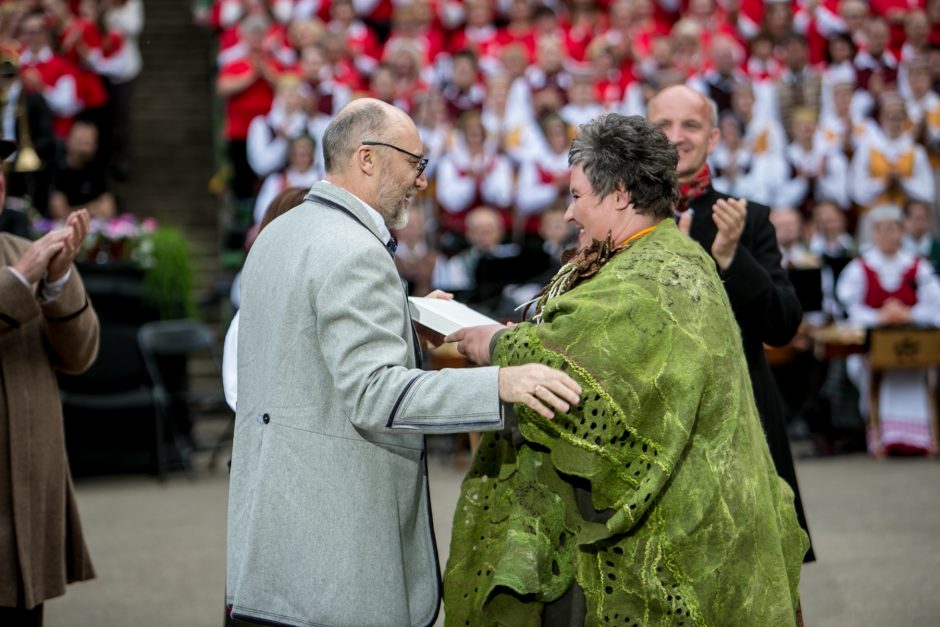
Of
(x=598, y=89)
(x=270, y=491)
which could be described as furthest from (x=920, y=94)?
(x=270, y=491)

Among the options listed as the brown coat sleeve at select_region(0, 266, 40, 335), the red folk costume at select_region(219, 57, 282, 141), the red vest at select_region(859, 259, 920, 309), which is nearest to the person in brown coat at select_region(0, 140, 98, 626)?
the brown coat sleeve at select_region(0, 266, 40, 335)

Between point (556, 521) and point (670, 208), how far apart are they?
0.85 m

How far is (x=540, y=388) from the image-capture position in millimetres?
2816

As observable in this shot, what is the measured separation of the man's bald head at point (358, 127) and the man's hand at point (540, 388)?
2.30ft

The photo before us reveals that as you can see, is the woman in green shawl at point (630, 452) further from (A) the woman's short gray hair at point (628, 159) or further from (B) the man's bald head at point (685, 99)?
(B) the man's bald head at point (685, 99)

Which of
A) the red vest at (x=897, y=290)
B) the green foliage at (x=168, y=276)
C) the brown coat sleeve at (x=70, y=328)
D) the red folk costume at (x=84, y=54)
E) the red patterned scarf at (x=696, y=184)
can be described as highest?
the red folk costume at (x=84, y=54)

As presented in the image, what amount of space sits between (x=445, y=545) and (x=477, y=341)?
11.7 feet

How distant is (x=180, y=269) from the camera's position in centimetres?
916

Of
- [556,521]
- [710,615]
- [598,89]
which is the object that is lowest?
[710,615]

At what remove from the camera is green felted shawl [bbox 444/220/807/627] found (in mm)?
2857

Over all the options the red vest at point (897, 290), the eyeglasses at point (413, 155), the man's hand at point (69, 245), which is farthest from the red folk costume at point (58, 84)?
the eyeglasses at point (413, 155)

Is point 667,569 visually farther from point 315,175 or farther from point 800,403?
point 315,175

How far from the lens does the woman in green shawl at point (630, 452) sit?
2.86m

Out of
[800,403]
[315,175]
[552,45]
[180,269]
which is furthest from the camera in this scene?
[552,45]
